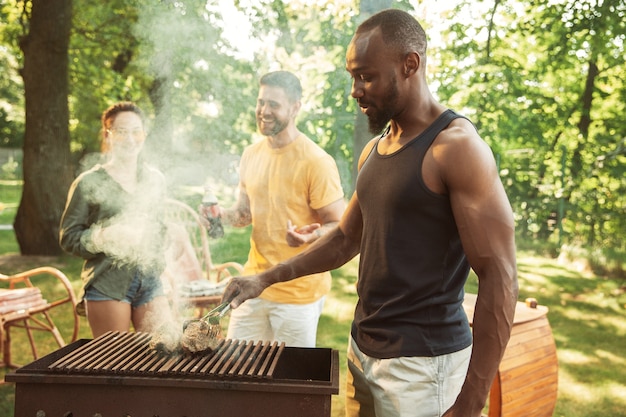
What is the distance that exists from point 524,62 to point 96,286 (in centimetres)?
1106

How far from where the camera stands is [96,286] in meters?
3.25

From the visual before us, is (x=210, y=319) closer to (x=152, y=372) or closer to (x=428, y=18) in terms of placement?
(x=152, y=372)

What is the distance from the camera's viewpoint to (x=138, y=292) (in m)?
3.42

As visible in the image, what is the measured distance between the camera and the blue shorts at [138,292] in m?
3.25

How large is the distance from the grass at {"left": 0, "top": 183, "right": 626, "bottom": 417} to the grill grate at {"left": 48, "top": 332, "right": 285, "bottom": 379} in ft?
7.62

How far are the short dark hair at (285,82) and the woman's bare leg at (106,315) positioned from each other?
178 cm

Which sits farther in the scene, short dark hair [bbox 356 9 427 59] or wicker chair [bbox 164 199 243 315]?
wicker chair [bbox 164 199 243 315]

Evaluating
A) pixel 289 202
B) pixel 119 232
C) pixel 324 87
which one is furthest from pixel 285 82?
pixel 324 87

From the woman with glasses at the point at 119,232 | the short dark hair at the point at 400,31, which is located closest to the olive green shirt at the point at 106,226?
the woman with glasses at the point at 119,232

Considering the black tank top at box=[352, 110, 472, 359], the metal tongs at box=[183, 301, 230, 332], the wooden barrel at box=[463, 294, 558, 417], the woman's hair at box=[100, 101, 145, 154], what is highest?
the woman's hair at box=[100, 101, 145, 154]

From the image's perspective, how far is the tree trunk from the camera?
8664mm

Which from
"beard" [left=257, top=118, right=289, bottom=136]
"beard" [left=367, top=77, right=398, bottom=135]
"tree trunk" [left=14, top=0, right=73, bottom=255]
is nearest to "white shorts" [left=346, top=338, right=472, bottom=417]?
"beard" [left=367, top=77, right=398, bottom=135]

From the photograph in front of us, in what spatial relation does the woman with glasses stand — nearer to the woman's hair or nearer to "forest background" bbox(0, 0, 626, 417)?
the woman's hair

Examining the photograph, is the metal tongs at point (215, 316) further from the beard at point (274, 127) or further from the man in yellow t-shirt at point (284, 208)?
the beard at point (274, 127)
